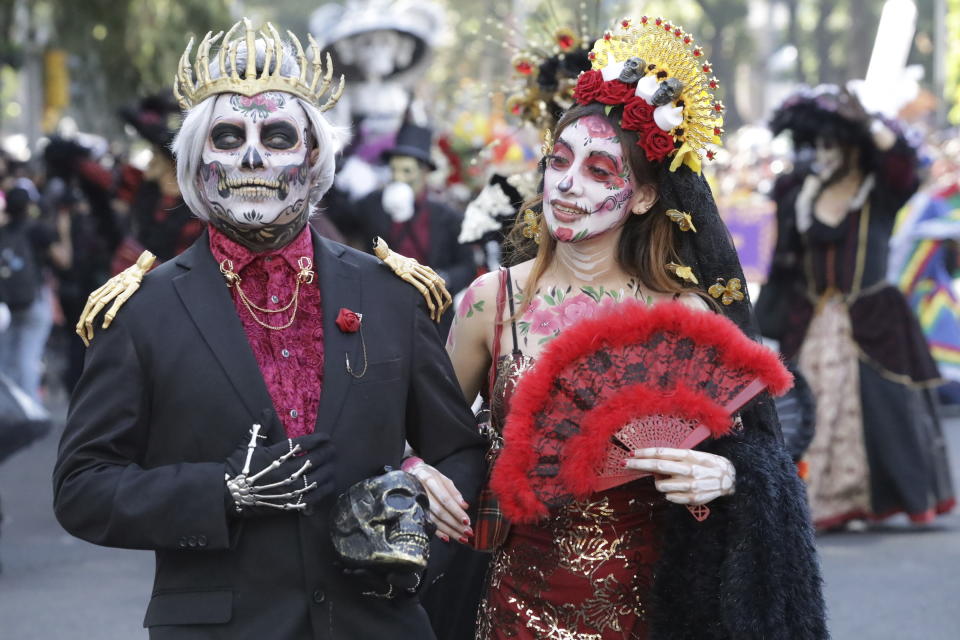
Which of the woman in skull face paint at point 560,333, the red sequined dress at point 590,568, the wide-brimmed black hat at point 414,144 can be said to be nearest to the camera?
the woman in skull face paint at point 560,333

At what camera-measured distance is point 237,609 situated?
3.38m

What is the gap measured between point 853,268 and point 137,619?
183 inches

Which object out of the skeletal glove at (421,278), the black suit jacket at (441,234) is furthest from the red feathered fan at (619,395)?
the black suit jacket at (441,234)

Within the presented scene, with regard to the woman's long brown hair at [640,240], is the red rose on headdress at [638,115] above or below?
above

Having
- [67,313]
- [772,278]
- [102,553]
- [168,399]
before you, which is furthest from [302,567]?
[67,313]

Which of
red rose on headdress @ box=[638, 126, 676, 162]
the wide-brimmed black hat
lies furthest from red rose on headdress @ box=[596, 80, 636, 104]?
the wide-brimmed black hat

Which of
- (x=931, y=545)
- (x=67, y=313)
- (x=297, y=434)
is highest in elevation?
(x=67, y=313)

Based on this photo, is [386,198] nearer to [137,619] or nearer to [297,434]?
[137,619]

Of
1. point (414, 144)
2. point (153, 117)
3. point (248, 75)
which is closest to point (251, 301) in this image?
point (248, 75)

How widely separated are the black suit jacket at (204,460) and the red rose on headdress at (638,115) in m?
1.01

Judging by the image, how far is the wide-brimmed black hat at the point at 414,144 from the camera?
1066cm

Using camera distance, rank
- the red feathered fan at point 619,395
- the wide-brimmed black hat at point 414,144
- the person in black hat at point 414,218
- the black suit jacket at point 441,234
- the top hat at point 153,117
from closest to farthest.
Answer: the red feathered fan at point 619,395 < the top hat at point 153,117 < the black suit jacket at point 441,234 < the person in black hat at point 414,218 < the wide-brimmed black hat at point 414,144

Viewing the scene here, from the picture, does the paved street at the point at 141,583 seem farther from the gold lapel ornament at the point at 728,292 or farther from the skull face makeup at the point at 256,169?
the skull face makeup at the point at 256,169

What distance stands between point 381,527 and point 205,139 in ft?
3.42
